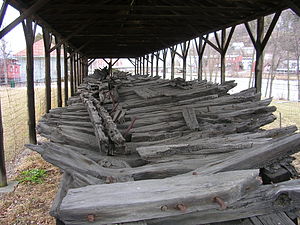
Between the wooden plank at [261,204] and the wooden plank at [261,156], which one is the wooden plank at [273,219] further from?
the wooden plank at [261,156]

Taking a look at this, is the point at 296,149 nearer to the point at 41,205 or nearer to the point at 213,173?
the point at 213,173

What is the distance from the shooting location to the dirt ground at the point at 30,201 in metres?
4.91

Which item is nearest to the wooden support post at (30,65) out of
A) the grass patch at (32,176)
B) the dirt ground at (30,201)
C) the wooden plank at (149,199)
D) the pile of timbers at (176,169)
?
the dirt ground at (30,201)

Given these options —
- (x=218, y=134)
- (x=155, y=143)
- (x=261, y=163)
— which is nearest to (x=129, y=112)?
(x=155, y=143)

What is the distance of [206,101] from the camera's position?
538 centimetres

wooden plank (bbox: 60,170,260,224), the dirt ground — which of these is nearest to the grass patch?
the dirt ground

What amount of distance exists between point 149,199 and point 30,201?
177 inches

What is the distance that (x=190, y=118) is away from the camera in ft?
14.5

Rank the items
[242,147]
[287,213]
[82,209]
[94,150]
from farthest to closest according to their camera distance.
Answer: [94,150] → [242,147] → [287,213] → [82,209]

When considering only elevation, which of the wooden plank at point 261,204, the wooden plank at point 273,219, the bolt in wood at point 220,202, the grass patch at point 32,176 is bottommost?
the grass patch at point 32,176

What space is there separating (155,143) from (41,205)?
297cm

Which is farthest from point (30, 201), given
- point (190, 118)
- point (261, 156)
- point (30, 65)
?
point (261, 156)

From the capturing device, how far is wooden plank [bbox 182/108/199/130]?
4.21m

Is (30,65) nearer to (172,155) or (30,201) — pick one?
(30,201)
